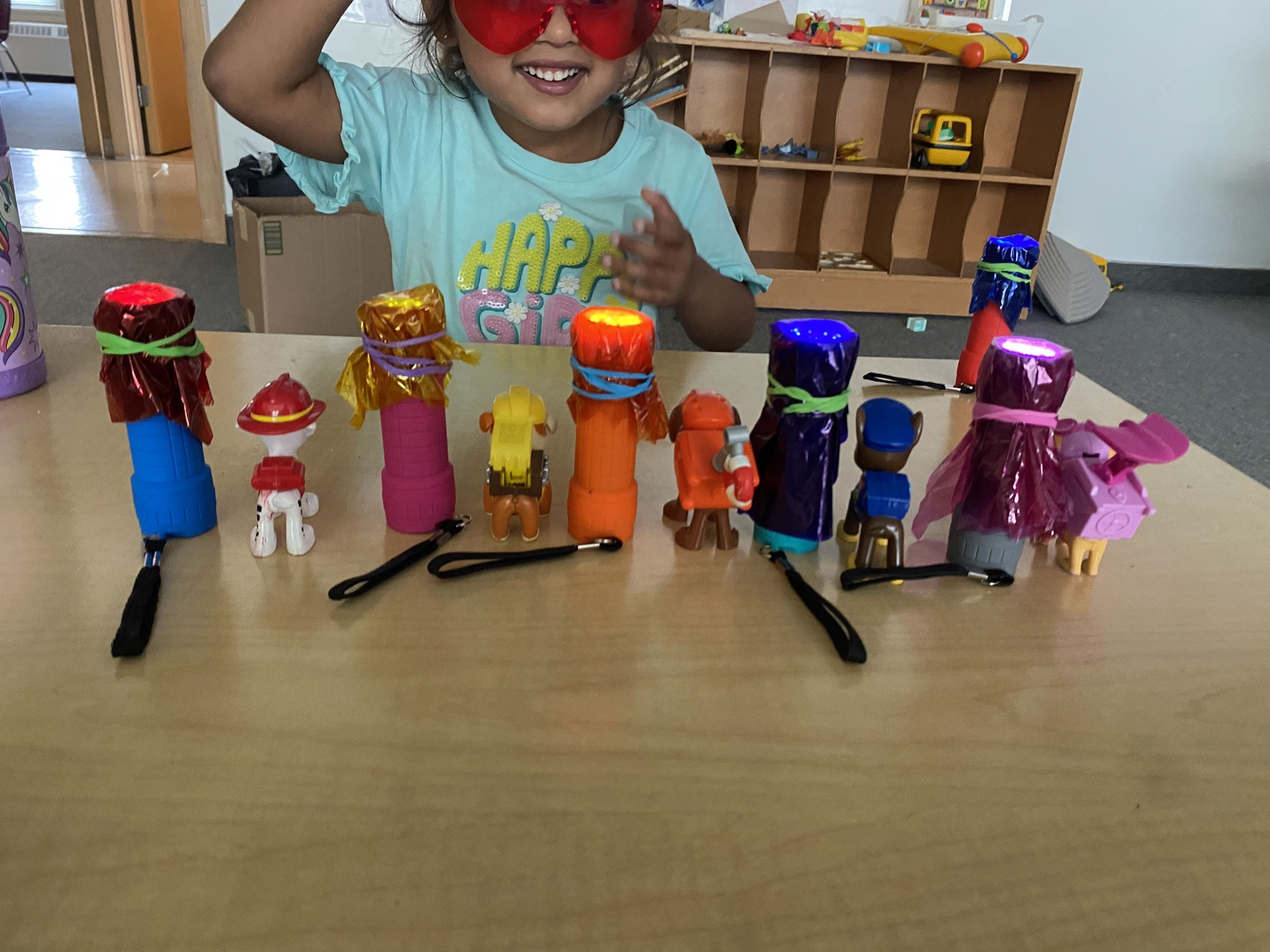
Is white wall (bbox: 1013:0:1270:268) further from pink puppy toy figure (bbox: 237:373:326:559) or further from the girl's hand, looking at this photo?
pink puppy toy figure (bbox: 237:373:326:559)

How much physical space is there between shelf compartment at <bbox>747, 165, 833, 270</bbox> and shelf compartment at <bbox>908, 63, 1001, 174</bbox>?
1.11 feet

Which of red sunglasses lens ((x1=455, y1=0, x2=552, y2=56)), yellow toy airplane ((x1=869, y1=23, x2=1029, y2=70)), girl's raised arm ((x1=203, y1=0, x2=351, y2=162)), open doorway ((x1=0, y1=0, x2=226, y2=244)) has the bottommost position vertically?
open doorway ((x1=0, y1=0, x2=226, y2=244))

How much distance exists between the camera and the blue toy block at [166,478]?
1.55 feet

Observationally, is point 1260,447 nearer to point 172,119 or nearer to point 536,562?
point 536,562

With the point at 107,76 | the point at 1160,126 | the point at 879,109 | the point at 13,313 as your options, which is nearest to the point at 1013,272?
the point at 13,313

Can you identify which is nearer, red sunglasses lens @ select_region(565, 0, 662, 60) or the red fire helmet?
the red fire helmet

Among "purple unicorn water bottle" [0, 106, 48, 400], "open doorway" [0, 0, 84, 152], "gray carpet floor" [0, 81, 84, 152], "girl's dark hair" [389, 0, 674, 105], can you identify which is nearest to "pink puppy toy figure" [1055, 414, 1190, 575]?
"girl's dark hair" [389, 0, 674, 105]

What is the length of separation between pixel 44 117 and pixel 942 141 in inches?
190

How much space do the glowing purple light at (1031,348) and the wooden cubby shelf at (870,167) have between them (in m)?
2.07

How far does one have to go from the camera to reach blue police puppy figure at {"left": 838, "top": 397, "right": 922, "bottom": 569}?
1.61 ft

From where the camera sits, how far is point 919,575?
48 cm

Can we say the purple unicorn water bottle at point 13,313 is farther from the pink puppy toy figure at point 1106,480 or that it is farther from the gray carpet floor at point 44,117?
the gray carpet floor at point 44,117

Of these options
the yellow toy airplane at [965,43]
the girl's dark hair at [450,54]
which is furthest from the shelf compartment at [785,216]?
the girl's dark hair at [450,54]

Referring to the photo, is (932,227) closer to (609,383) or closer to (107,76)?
(609,383)
